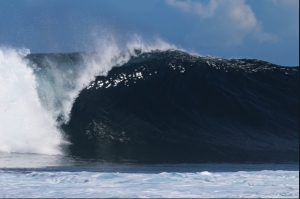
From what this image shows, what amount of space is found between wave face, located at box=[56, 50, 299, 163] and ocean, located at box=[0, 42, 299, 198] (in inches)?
1.2

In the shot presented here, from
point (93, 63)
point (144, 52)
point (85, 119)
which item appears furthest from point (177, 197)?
point (144, 52)

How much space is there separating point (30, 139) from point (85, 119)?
1.95 m

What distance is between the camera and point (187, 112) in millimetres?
11820

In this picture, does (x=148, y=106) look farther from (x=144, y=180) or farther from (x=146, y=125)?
(x=144, y=180)

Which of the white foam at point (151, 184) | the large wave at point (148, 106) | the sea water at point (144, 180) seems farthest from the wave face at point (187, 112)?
the white foam at point (151, 184)

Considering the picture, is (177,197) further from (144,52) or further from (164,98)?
(144,52)

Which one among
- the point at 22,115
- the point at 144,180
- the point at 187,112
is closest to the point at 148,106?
the point at 187,112

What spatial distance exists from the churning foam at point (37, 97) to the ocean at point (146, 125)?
0.11 feet

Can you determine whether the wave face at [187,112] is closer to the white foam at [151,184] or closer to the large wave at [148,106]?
the large wave at [148,106]

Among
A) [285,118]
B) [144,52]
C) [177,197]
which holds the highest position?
[144,52]

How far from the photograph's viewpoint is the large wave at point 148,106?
926 centimetres

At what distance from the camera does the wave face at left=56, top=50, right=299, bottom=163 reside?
9008mm

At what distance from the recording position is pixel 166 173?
650 cm

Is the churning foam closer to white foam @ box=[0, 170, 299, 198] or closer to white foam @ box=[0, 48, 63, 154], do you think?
white foam @ box=[0, 48, 63, 154]
